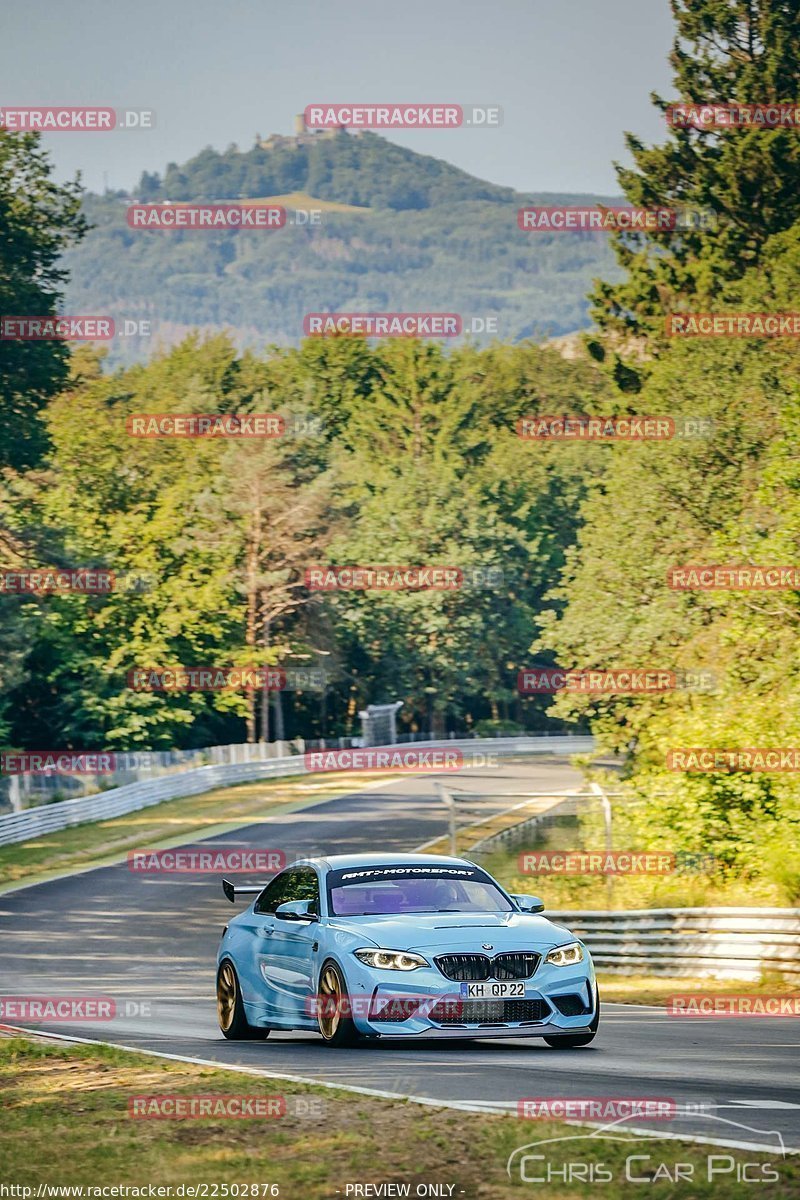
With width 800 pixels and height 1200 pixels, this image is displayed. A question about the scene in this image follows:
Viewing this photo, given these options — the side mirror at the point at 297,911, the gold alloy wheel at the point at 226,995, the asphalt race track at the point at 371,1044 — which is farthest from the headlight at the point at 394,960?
the gold alloy wheel at the point at 226,995

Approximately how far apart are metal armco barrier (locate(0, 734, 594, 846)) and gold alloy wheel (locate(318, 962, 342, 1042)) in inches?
1221

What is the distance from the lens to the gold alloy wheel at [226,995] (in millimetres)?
13898

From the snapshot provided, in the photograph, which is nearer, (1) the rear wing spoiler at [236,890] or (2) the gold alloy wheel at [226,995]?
(1) the rear wing spoiler at [236,890]

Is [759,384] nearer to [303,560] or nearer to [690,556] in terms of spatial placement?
[690,556]

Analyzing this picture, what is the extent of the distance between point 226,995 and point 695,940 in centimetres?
841

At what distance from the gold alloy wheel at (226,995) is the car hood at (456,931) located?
64.7 inches

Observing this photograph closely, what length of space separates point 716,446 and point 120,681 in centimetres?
2731

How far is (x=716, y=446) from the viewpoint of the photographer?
148ft

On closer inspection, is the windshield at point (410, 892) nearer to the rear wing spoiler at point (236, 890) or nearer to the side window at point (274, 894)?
the side window at point (274, 894)

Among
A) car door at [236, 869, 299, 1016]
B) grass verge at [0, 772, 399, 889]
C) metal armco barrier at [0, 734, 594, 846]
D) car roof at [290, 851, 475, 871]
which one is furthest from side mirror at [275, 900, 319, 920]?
metal armco barrier at [0, 734, 594, 846]

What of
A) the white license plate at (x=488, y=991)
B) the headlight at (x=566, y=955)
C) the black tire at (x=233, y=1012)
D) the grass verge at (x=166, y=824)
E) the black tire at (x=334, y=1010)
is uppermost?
the headlight at (x=566, y=955)

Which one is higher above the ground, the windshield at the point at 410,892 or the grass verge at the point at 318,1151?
the windshield at the point at 410,892

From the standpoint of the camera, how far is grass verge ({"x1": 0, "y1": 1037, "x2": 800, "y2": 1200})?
7227 mm

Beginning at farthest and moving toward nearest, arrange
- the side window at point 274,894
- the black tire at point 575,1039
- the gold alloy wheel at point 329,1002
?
the side window at point 274,894, the black tire at point 575,1039, the gold alloy wheel at point 329,1002
